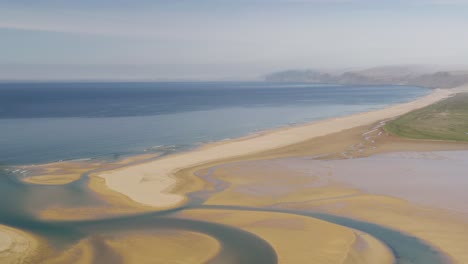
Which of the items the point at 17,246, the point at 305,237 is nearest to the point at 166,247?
the point at 305,237

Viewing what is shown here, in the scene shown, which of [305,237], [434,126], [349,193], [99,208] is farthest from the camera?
[434,126]

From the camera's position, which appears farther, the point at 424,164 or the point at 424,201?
the point at 424,164

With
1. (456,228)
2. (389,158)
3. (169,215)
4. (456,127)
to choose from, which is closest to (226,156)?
(389,158)

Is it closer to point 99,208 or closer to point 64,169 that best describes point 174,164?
point 64,169

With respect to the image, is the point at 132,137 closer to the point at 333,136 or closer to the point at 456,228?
the point at 333,136

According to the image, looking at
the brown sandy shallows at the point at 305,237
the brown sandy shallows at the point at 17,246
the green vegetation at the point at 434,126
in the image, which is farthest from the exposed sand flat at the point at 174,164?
the green vegetation at the point at 434,126

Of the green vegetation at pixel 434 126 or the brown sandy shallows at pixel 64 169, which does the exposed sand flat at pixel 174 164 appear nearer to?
the brown sandy shallows at pixel 64 169
